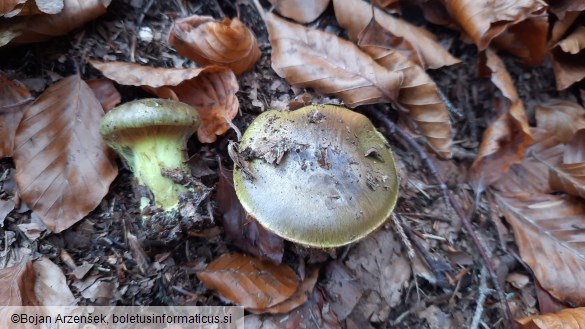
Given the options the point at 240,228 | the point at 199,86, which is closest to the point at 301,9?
the point at 199,86

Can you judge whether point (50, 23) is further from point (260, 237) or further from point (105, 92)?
point (260, 237)

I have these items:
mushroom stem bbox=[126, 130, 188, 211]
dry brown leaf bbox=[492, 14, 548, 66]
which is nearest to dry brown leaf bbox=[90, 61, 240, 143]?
mushroom stem bbox=[126, 130, 188, 211]

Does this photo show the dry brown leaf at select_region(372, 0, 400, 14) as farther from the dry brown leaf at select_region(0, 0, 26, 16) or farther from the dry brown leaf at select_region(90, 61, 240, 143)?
the dry brown leaf at select_region(0, 0, 26, 16)

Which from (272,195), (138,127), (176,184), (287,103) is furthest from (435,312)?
(138,127)

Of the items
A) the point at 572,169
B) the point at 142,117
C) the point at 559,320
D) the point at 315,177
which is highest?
the point at 142,117

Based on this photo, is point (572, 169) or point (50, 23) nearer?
point (50, 23)

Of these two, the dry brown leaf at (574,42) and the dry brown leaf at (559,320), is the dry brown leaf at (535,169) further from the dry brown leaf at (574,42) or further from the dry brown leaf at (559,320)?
the dry brown leaf at (559,320)
